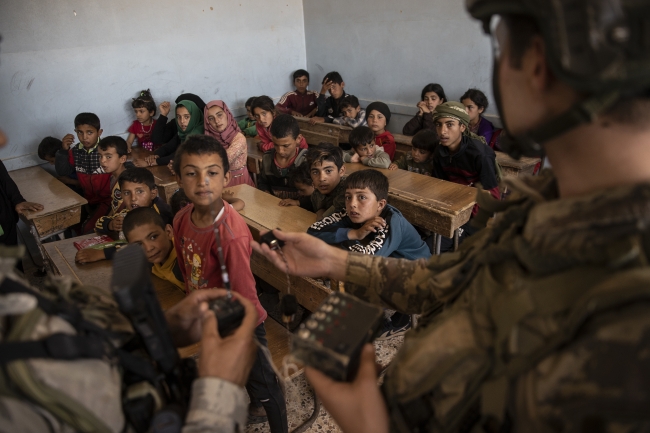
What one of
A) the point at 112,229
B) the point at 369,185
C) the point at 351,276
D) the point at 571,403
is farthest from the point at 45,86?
the point at 571,403

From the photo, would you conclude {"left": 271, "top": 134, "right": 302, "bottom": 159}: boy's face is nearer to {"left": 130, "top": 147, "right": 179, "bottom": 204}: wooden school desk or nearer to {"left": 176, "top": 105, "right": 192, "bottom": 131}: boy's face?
{"left": 130, "top": 147, "right": 179, "bottom": 204}: wooden school desk

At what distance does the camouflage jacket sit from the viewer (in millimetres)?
614

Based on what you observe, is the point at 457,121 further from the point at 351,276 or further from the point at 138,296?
the point at 138,296

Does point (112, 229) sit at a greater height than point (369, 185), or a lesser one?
lesser

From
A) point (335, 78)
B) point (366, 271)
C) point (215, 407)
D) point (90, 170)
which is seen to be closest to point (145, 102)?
point (90, 170)

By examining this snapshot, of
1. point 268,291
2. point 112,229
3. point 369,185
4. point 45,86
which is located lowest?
point 268,291

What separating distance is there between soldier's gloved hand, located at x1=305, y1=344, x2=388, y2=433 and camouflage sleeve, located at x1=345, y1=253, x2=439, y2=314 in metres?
0.36

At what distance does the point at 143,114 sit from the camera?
207 inches

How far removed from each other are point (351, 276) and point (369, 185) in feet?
4.00

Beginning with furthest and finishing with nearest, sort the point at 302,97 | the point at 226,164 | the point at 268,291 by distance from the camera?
1. the point at 302,97
2. the point at 268,291
3. the point at 226,164

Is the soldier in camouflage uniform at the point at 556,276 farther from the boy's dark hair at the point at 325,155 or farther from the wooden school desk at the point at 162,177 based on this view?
the wooden school desk at the point at 162,177

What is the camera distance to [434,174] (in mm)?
3906

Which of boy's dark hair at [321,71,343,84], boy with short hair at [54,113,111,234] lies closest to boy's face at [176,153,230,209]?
boy with short hair at [54,113,111,234]

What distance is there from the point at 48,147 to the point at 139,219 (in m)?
3.03
